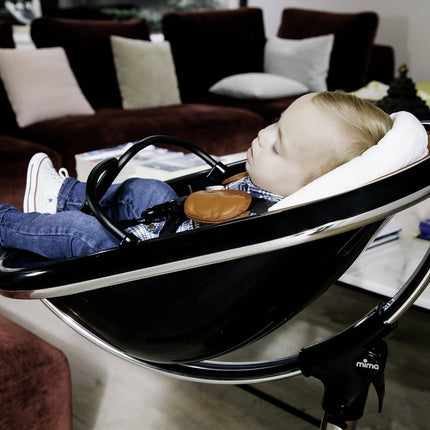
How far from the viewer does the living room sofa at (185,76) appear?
2533 mm

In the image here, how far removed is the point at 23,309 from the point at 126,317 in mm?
1182

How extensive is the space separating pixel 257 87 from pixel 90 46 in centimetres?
103

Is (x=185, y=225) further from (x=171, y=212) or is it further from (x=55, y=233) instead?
(x=55, y=233)

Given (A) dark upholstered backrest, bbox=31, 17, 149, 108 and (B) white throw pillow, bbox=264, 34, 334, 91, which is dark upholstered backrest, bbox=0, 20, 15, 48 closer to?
(A) dark upholstered backrest, bbox=31, 17, 149, 108

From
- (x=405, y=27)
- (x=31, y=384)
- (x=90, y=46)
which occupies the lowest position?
(x=31, y=384)

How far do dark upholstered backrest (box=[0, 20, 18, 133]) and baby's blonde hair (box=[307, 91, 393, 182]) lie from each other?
86.7 inches

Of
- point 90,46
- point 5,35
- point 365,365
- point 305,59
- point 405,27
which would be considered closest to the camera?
point 365,365

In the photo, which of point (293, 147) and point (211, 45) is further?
point (211, 45)

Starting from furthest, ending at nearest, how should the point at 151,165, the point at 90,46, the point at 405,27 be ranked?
1. the point at 405,27
2. the point at 90,46
3. the point at 151,165

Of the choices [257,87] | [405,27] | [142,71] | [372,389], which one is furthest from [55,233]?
[405,27]

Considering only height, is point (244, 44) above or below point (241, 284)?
below

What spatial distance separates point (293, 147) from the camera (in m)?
0.89

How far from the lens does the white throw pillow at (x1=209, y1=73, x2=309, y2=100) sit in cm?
333

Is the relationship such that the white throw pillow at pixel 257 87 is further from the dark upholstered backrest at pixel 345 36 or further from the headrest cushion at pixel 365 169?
the headrest cushion at pixel 365 169
